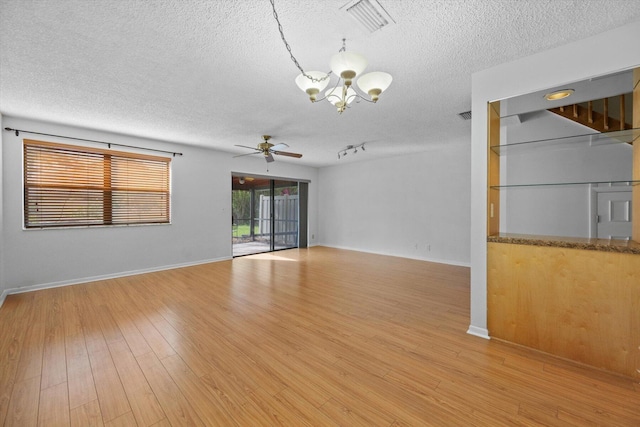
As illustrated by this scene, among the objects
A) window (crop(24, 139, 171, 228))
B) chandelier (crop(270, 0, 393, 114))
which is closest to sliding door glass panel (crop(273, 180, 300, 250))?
window (crop(24, 139, 171, 228))

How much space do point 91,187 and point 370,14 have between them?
4.88 m

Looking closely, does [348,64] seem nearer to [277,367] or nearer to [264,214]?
[277,367]

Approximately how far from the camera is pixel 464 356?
6.89ft

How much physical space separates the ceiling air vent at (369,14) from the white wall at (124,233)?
15.2 ft

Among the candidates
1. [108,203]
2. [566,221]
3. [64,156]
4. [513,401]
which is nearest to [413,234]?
[566,221]

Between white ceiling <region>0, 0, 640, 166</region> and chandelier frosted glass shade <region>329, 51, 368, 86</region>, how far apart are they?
0.24 meters

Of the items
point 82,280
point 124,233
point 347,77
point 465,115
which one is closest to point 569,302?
point 347,77

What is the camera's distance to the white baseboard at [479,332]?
2394mm

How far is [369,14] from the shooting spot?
1665mm

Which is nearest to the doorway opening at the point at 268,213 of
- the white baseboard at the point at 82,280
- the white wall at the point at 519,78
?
the white baseboard at the point at 82,280

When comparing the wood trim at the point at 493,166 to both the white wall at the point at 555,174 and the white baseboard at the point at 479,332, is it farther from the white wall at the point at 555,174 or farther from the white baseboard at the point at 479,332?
the white baseboard at the point at 479,332

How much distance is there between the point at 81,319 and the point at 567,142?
17.9ft

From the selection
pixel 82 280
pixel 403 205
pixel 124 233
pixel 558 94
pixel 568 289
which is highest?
pixel 558 94

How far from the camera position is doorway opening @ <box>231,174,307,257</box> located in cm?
738
